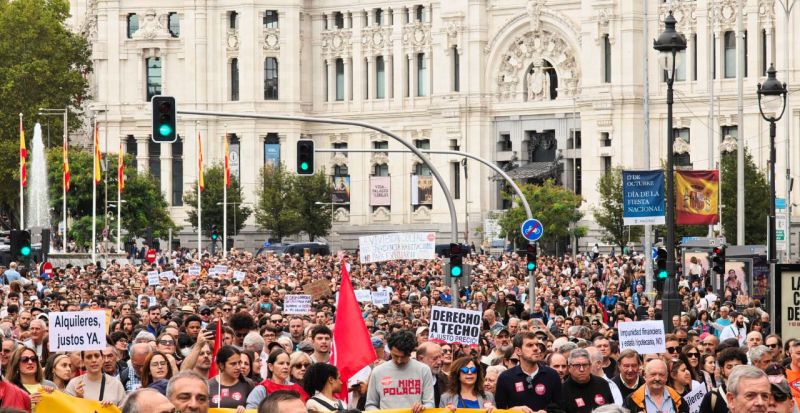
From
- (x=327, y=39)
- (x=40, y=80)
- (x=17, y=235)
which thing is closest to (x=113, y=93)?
(x=40, y=80)

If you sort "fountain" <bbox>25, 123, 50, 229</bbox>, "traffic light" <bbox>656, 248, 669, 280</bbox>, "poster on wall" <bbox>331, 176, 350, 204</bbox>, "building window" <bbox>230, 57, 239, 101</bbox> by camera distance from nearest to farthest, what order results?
1. "traffic light" <bbox>656, 248, 669, 280</bbox>
2. "fountain" <bbox>25, 123, 50, 229</bbox>
3. "poster on wall" <bbox>331, 176, 350, 204</bbox>
4. "building window" <bbox>230, 57, 239, 101</bbox>

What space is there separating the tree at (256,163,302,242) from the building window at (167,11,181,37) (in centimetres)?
1088

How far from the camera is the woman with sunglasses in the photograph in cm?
1630

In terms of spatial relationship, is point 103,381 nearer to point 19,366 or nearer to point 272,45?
point 19,366

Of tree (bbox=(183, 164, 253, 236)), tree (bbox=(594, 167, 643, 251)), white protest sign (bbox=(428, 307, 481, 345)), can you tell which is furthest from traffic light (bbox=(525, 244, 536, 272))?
tree (bbox=(183, 164, 253, 236))

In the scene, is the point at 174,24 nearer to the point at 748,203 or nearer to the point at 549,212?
the point at 549,212

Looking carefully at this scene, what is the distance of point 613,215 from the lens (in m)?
76.5

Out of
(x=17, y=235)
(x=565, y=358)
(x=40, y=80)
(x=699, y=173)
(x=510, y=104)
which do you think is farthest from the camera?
(x=40, y=80)

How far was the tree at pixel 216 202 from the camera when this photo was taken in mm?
92562

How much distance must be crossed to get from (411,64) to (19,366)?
81.0 m

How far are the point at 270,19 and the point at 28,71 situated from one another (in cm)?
1216

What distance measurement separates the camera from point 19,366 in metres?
15.6

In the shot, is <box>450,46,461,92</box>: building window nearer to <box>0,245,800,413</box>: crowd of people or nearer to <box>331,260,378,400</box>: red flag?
<box>0,245,800,413</box>: crowd of people

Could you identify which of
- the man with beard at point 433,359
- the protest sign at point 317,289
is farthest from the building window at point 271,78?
the man with beard at point 433,359
